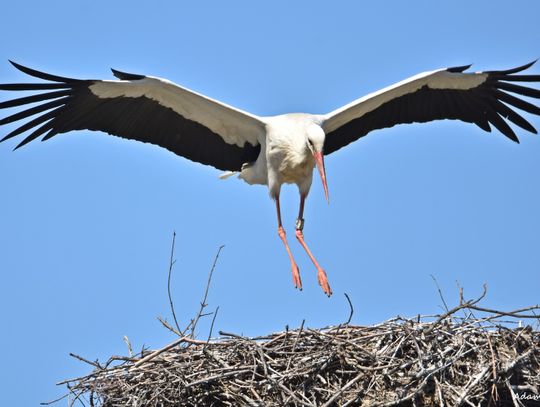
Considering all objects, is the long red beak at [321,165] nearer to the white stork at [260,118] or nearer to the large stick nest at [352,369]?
the white stork at [260,118]

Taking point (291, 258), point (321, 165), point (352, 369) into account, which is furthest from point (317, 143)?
point (352, 369)

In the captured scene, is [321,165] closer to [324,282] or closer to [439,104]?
[324,282]

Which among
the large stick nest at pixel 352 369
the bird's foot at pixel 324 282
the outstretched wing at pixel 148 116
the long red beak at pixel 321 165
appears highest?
the outstretched wing at pixel 148 116

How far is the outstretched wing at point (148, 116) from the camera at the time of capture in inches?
356

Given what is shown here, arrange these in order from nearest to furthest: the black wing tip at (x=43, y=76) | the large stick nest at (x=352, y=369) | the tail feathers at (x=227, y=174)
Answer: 1. the large stick nest at (x=352, y=369)
2. the black wing tip at (x=43, y=76)
3. the tail feathers at (x=227, y=174)

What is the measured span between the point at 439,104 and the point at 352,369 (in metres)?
3.86

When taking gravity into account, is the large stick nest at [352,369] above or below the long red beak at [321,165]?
below

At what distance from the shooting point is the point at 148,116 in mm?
9641

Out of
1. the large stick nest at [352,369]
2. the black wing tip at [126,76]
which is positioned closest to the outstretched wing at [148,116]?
the black wing tip at [126,76]

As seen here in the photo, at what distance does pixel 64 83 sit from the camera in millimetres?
9086

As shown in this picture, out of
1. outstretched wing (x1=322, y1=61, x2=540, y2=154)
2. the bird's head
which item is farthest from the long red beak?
outstretched wing (x1=322, y1=61, x2=540, y2=154)

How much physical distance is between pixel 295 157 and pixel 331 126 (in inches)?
30.5

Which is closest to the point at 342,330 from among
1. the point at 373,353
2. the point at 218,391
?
the point at 373,353

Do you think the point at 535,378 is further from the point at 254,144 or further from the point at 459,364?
the point at 254,144
